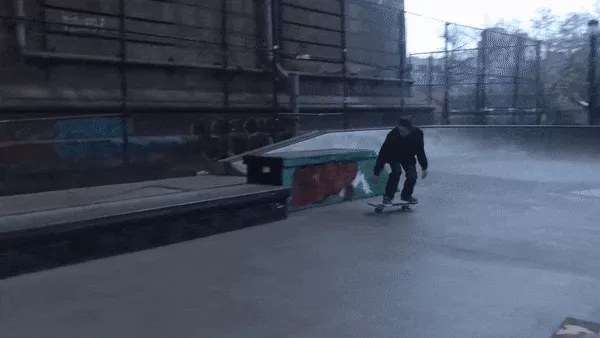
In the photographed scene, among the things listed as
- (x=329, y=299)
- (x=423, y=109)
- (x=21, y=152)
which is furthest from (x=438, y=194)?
(x=423, y=109)

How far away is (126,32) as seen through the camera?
33.4 feet

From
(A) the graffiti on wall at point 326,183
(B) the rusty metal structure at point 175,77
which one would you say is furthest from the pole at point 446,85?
(A) the graffiti on wall at point 326,183

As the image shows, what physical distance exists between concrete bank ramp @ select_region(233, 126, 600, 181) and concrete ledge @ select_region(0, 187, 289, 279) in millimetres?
4902

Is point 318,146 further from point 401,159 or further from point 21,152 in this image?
point 21,152

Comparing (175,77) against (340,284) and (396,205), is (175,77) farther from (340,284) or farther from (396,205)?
(340,284)

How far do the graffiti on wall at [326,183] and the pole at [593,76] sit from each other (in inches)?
390

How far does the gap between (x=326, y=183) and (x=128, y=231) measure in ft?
13.2

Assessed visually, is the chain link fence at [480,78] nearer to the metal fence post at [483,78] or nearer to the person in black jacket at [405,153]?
the metal fence post at [483,78]

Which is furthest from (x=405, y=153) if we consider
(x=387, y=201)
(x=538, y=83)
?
(x=538, y=83)

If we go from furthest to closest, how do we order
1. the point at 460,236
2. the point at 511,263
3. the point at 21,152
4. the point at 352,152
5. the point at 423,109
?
the point at 423,109
the point at 352,152
the point at 21,152
the point at 460,236
the point at 511,263

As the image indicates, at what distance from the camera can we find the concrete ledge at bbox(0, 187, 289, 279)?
498 cm

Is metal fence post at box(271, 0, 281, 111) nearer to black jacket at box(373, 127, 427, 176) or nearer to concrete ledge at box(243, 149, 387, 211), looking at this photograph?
concrete ledge at box(243, 149, 387, 211)

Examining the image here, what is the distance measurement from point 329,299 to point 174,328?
1.23m

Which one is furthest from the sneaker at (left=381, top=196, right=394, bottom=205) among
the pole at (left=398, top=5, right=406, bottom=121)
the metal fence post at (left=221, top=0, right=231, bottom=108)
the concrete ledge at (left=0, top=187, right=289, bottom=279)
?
the pole at (left=398, top=5, right=406, bottom=121)
